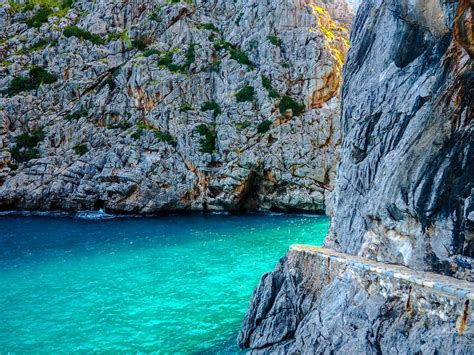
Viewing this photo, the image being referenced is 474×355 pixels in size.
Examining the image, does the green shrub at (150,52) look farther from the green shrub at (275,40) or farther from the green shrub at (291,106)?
the green shrub at (291,106)

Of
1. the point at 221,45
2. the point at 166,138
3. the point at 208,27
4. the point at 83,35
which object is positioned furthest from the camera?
the point at 83,35

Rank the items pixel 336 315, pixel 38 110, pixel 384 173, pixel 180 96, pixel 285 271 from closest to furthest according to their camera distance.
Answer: pixel 336 315 < pixel 384 173 < pixel 285 271 < pixel 180 96 < pixel 38 110

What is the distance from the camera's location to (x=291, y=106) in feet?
192

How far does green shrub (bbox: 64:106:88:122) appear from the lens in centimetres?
6544

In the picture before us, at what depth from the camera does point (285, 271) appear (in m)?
17.1

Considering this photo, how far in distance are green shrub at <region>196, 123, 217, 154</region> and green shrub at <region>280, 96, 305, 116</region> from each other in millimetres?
10913

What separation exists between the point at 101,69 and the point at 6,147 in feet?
66.6

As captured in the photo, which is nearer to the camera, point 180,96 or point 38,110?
point 180,96

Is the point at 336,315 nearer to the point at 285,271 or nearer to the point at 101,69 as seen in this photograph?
the point at 285,271

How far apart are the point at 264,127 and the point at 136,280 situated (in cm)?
3519

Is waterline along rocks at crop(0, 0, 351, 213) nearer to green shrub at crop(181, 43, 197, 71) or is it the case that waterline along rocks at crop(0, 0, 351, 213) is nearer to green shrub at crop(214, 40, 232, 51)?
green shrub at crop(181, 43, 197, 71)

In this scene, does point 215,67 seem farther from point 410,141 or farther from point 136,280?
point 410,141

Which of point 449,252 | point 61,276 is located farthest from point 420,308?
point 61,276

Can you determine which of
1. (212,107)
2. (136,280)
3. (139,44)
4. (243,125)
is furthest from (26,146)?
(136,280)
